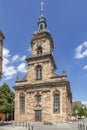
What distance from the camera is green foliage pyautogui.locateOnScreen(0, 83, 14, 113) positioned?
162 feet

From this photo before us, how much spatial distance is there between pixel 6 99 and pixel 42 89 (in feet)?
44.5

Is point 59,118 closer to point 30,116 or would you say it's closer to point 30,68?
point 30,116

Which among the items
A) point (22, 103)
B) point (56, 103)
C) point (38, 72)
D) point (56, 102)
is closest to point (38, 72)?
point (38, 72)

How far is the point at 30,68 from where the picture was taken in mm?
46812

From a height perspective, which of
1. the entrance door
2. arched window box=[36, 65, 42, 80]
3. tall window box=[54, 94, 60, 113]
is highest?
arched window box=[36, 65, 42, 80]

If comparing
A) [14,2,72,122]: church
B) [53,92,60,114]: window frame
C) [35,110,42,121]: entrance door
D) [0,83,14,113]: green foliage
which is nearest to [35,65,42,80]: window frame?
[14,2,72,122]: church

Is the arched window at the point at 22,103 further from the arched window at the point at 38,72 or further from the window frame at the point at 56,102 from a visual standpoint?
the window frame at the point at 56,102

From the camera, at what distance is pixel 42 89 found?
4353 centimetres

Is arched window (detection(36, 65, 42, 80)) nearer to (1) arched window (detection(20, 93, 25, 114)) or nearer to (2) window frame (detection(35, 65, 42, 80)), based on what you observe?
(2) window frame (detection(35, 65, 42, 80))

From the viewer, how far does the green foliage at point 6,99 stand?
4925cm

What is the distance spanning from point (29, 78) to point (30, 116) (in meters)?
8.37

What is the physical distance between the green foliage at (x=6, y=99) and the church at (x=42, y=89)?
215 inches

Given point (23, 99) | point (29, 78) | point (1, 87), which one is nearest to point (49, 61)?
point (29, 78)

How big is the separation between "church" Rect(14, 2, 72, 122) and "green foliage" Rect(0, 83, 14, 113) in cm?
545
